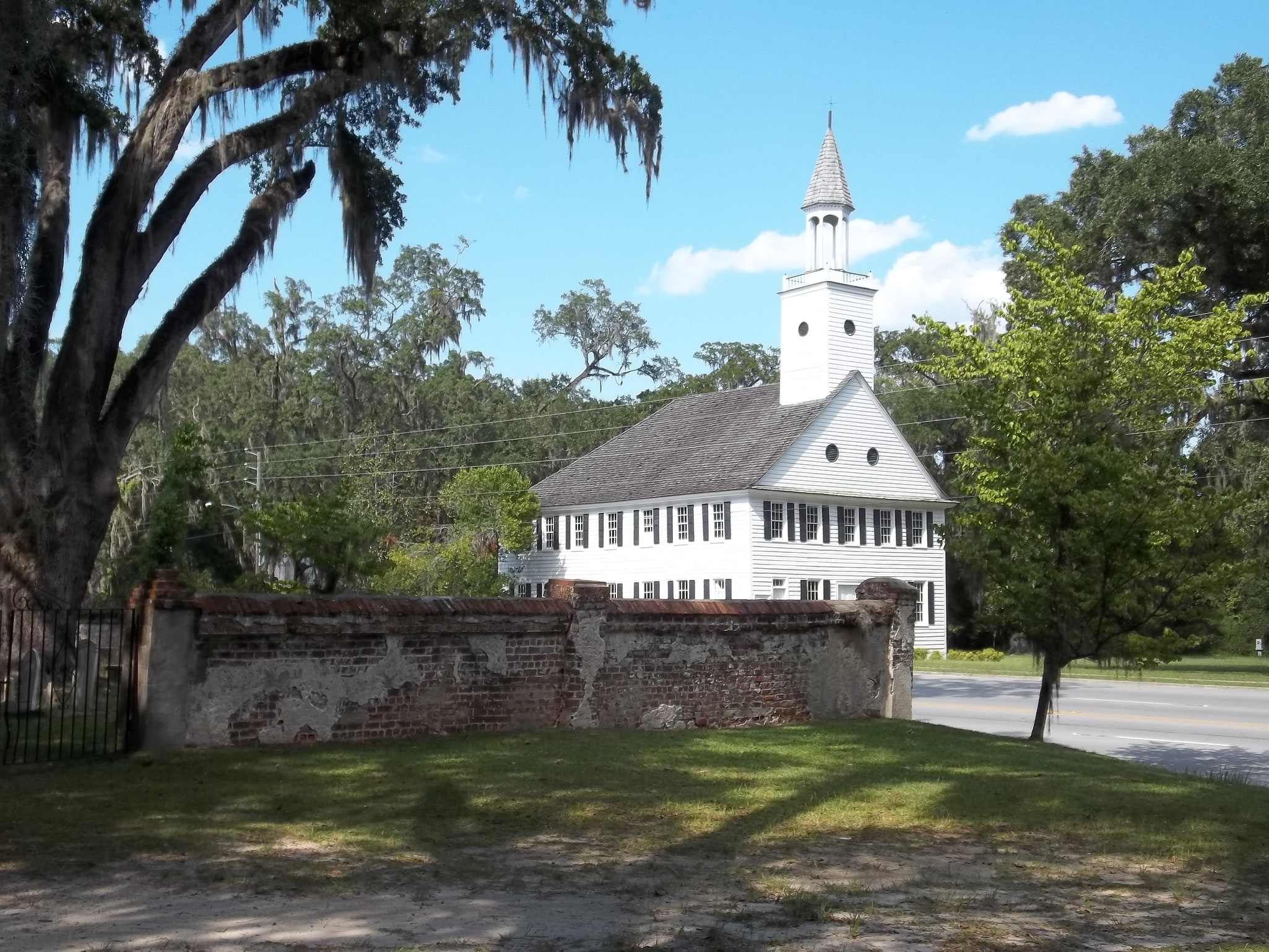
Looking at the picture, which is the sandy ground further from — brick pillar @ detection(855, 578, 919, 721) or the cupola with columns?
the cupola with columns

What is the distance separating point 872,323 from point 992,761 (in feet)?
113

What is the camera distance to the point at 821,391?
44562 mm

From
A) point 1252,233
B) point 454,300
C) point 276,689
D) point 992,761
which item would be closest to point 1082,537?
point 992,761

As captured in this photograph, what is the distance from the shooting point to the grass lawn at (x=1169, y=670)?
30516mm

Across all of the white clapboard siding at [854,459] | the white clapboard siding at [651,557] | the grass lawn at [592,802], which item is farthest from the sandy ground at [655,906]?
the white clapboard siding at [854,459]

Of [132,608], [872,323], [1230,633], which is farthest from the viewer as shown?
[872,323]

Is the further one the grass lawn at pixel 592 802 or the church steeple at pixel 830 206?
the church steeple at pixel 830 206

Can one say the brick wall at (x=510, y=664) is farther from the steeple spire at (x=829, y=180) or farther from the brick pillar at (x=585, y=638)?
the steeple spire at (x=829, y=180)

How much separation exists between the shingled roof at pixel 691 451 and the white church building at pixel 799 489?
8 centimetres

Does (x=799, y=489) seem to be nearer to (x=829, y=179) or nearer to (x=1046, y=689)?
(x=829, y=179)

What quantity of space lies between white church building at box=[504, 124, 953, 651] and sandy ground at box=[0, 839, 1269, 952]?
1329 inches

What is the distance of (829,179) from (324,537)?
79.6 feet

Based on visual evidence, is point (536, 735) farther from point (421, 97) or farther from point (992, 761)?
point (421, 97)

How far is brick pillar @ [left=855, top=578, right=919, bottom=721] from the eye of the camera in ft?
51.9
